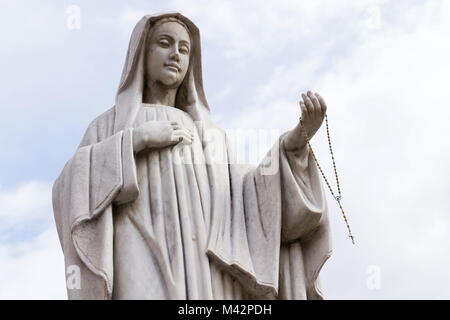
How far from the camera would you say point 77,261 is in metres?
14.1

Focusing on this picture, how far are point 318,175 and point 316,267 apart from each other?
3.13 feet

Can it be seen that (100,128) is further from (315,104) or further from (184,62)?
(315,104)

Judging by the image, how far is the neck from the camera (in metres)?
15.7

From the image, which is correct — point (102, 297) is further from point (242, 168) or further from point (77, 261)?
point (242, 168)

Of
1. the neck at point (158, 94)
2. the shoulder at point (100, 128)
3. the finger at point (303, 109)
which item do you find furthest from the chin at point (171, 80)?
the finger at point (303, 109)

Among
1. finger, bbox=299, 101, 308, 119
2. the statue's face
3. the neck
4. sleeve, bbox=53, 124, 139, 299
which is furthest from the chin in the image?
finger, bbox=299, 101, 308, 119

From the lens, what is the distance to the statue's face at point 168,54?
51.0ft

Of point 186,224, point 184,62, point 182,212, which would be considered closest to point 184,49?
point 184,62

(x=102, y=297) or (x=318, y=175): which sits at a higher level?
(x=318, y=175)

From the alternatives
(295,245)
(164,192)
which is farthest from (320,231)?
(164,192)

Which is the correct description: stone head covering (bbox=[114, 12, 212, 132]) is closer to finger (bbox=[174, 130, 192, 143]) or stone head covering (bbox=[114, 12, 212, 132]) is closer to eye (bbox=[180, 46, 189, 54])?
eye (bbox=[180, 46, 189, 54])

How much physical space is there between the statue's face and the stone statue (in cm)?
2

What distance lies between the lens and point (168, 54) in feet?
51.0
